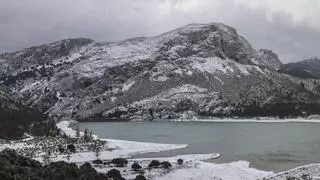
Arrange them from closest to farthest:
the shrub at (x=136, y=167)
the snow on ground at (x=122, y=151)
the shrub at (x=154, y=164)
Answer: the shrub at (x=136, y=167), the shrub at (x=154, y=164), the snow on ground at (x=122, y=151)

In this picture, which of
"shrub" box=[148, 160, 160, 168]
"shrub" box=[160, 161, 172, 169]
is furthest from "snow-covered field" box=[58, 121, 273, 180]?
"shrub" box=[148, 160, 160, 168]

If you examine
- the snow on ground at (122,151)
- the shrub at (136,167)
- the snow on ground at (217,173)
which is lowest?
the snow on ground at (217,173)

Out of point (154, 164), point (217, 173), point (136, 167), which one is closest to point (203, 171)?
point (217, 173)

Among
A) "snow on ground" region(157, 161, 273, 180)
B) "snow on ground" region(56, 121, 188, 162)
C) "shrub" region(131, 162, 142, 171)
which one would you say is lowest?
"snow on ground" region(157, 161, 273, 180)

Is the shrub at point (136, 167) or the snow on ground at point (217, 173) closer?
the snow on ground at point (217, 173)

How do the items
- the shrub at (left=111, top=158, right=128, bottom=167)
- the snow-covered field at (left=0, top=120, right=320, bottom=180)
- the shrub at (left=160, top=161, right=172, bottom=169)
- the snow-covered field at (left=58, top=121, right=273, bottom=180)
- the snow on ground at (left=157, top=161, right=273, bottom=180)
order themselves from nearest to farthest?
the snow-covered field at (left=0, top=120, right=320, bottom=180) → the snow on ground at (left=157, top=161, right=273, bottom=180) → the snow-covered field at (left=58, top=121, right=273, bottom=180) → the shrub at (left=160, top=161, right=172, bottom=169) → the shrub at (left=111, top=158, right=128, bottom=167)

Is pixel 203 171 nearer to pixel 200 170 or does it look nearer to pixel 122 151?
pixel 200 170

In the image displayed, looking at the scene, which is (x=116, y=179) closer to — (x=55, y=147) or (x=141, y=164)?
(x=141, y=164)

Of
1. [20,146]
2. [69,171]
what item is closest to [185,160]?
[20,146]

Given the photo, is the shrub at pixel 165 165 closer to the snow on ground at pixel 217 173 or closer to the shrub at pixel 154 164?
the shrub at pixel 154 164

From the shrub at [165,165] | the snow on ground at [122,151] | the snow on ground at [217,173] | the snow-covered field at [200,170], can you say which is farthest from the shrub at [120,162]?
the snow on ground at [217,173]

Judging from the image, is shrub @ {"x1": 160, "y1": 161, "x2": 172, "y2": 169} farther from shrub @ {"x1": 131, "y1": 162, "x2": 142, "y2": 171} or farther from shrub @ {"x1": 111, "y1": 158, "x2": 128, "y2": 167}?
shrub @ {"x1": 111, "y1": 158, "x2": 128, "y2": 167}

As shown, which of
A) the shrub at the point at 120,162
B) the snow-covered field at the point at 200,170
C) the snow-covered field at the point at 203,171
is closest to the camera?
the snow-covered field at the point at 203,171

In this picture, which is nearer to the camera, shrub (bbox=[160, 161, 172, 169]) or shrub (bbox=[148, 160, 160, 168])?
shrub (bbox=[160, 161, 172, 169])
